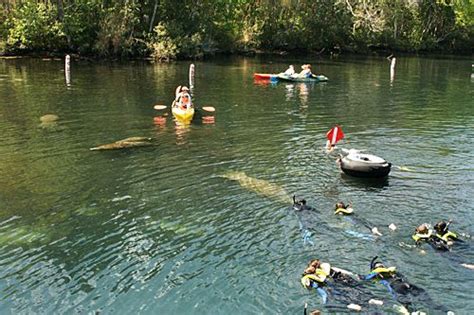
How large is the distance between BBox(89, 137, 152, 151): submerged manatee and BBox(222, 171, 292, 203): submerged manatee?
555cm

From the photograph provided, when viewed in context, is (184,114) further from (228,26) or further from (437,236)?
(228,26)

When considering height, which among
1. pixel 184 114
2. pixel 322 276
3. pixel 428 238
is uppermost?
pixel 184 114

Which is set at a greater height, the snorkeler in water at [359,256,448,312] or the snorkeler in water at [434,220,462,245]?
the snorkeler in water at [434,220,462,245]

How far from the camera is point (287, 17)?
74.7 meters

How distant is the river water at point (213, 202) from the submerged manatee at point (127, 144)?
475mm

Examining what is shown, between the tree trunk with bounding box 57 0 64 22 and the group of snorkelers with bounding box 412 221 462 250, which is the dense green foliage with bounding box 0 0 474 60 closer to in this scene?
the tree trunk with bounding box 57 0 64 22

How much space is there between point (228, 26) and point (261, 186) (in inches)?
2137

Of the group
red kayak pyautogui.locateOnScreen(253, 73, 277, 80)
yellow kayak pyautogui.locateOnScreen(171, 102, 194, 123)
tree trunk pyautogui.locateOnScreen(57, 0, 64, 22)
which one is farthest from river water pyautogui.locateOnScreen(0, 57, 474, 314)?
tree trunk pyautogui.locateOnScreen(57, 0, 64, 22)

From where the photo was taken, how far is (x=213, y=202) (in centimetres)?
1745

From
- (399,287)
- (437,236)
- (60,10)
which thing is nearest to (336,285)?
(399,287)

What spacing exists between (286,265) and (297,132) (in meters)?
14.7

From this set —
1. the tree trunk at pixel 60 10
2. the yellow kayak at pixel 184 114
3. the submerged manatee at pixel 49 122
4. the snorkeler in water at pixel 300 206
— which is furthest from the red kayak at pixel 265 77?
the snorkeler in water at pixel 300 206

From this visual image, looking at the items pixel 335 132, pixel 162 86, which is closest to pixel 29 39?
pixel 162 86

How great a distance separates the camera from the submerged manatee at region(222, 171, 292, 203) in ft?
58.8
